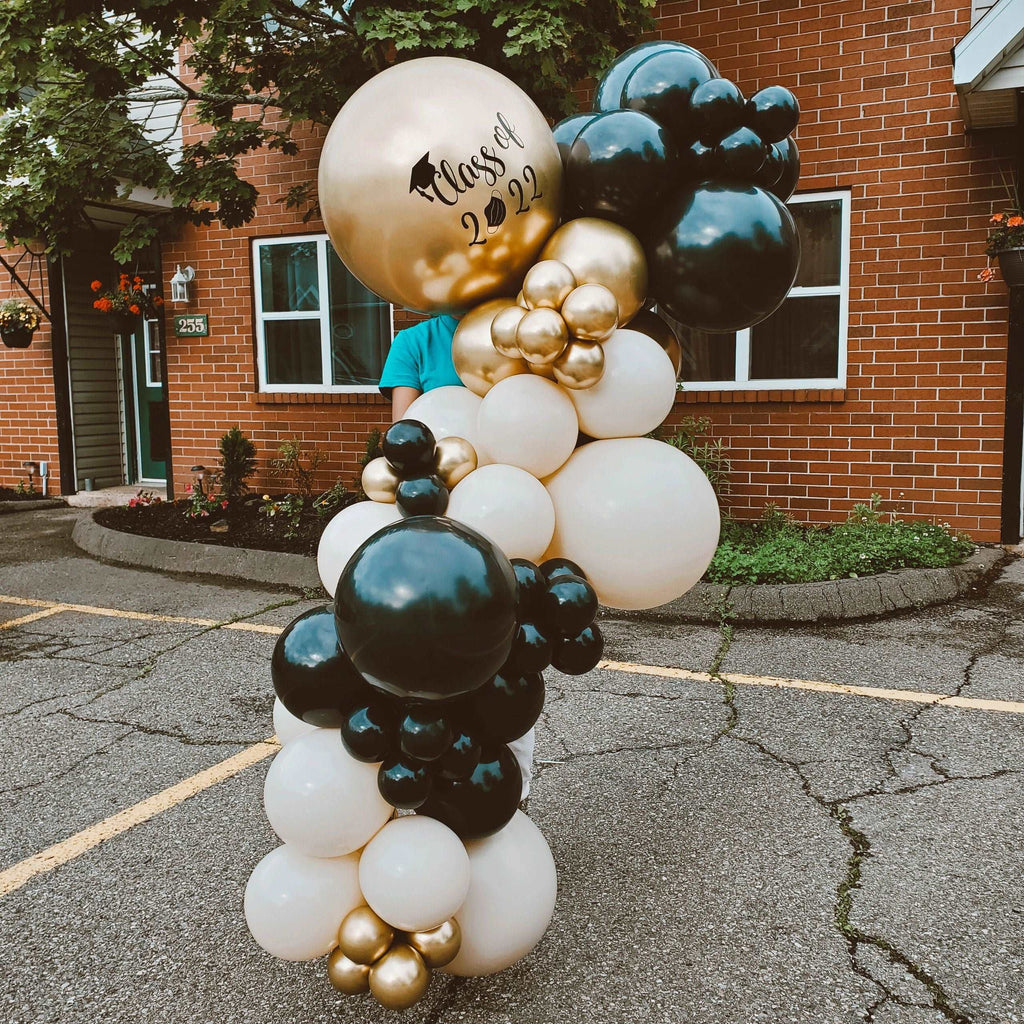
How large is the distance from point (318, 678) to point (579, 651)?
532mm

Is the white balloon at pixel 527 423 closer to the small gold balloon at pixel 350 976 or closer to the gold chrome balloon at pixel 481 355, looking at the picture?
the gold chrome balloon at pixel 481 355

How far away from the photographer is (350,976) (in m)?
1.80

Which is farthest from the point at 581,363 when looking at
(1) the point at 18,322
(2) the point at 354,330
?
(1) the point at 18,322

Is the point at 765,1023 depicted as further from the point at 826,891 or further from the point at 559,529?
the point at 559,529

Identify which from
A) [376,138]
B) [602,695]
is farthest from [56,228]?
[376,138]

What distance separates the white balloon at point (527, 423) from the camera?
1.87 m

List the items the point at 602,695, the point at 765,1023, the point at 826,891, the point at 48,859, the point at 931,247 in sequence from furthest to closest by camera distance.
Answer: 1. the point at 931,247
2. the point at 602,695
3. the point at 48,859
4. the point at 826,891
5. the point at 765,1023

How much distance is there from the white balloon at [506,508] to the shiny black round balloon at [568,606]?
Result: 0.11 metres

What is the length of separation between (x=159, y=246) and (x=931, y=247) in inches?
283

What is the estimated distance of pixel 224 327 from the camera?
355 inches

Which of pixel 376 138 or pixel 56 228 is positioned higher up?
pixel 56 228

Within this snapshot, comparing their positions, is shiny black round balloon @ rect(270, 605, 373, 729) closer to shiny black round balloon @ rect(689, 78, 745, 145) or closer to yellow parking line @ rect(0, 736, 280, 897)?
shiny black round balloon @ rect(689, 78, 745, 145)

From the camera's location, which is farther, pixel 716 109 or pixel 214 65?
pixel 214 65

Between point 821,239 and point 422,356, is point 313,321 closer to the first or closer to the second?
point 821,239
